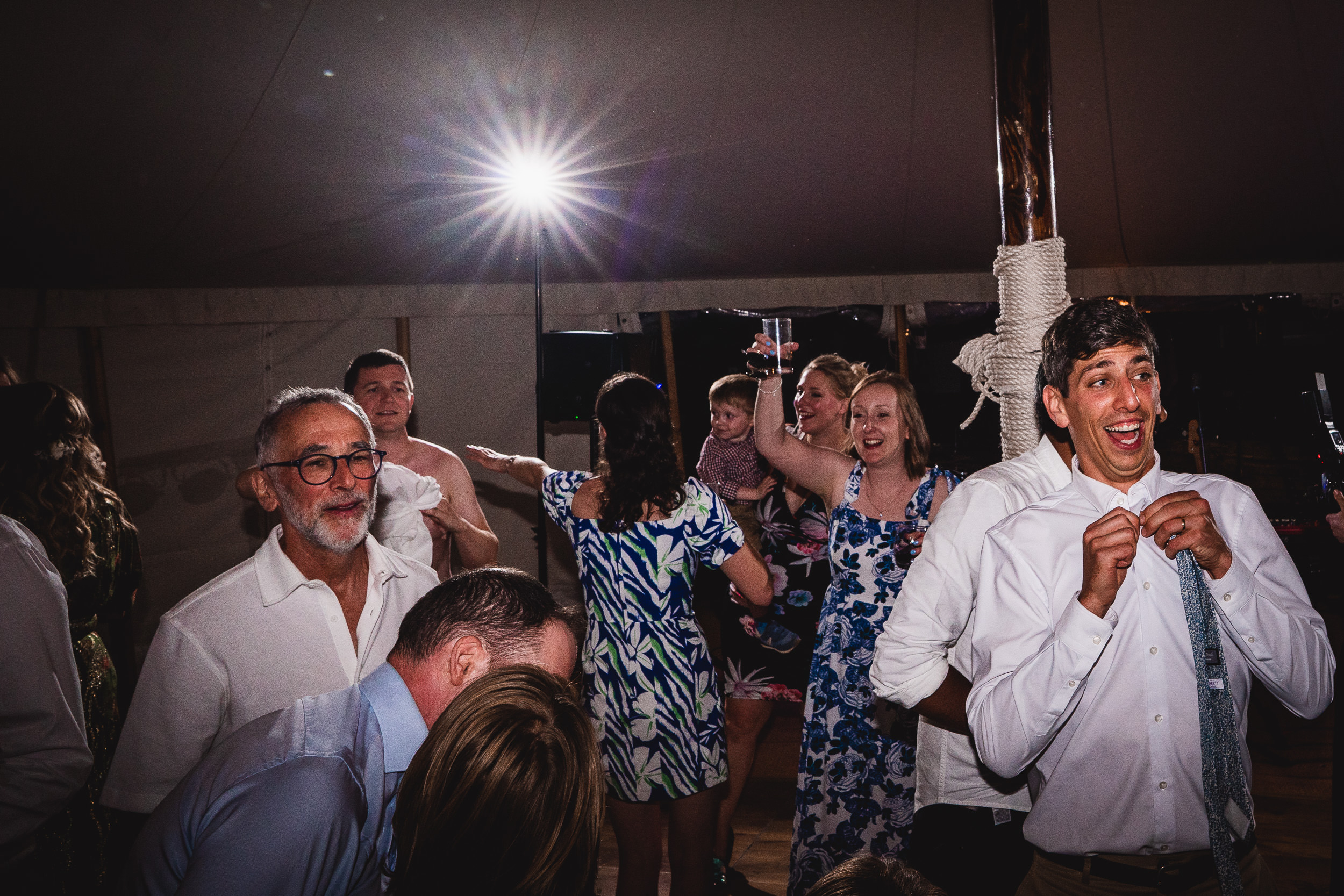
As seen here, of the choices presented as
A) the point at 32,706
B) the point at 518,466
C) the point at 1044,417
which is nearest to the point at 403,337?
the point at 518,466

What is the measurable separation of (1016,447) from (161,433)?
566 centimetres

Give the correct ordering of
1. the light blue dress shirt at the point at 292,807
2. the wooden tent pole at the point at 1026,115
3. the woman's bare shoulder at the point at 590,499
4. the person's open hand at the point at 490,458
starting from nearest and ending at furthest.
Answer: the light blue dress shirt at the point at 292,807
the wooden tent pole at the point at 1026,115
the woman's bare shoulder at the point at 590,499
the person's open hand at the point at 490,458

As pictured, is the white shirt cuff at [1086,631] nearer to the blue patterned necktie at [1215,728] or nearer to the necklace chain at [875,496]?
the blue patterned necktie at [1215,728]

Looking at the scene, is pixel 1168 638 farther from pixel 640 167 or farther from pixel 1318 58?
pixel 1318 58

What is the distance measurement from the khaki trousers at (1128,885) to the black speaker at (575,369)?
307cm

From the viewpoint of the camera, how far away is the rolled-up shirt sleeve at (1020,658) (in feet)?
3.89

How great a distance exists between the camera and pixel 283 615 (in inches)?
58.4

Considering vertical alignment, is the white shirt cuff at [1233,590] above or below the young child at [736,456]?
below

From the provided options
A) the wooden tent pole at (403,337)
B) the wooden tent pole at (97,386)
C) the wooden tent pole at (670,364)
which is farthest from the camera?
the wooden tent pole at (670,364)

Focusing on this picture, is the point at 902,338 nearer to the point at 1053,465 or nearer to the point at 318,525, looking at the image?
the point at 1053,465

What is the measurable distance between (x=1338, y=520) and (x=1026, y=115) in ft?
3.27

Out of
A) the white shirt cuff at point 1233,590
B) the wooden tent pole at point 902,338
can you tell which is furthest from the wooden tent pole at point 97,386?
the white shirt cuff at point 1233,590

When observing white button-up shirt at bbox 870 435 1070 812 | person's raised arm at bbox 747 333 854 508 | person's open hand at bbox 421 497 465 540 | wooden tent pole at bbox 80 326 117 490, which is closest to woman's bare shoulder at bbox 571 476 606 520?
person's open hand at bbox 421 497 465 540

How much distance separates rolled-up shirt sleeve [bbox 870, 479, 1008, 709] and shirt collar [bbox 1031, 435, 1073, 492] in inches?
3.9
